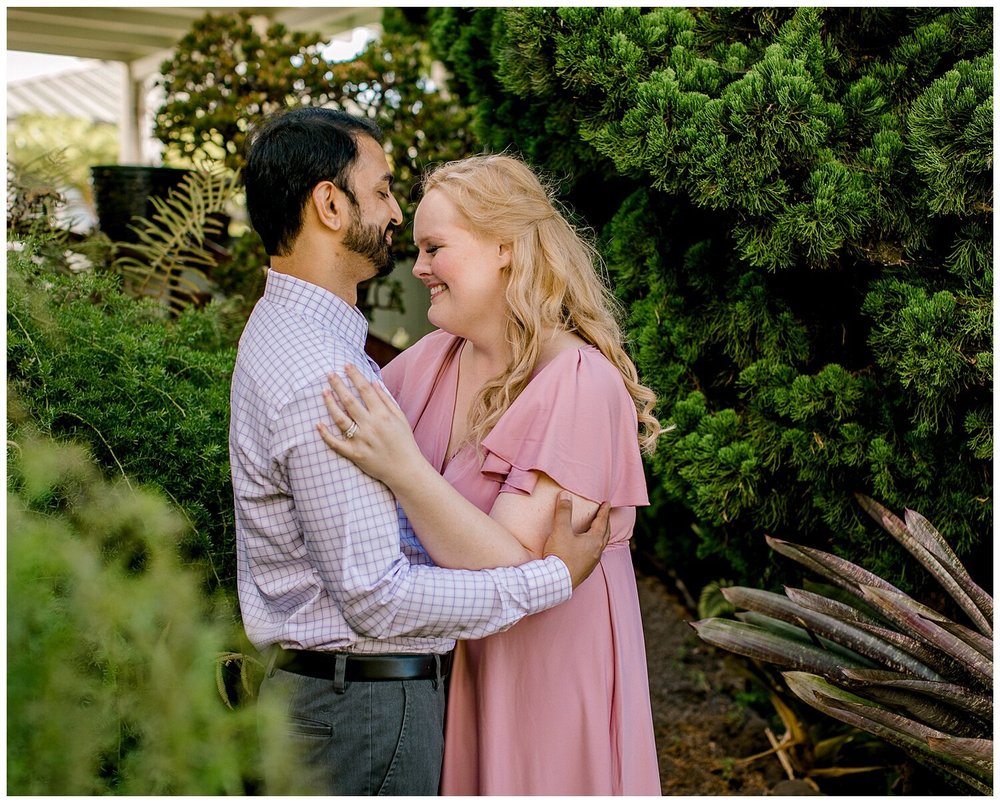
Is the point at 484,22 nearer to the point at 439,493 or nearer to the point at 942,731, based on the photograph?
the point at 439,493

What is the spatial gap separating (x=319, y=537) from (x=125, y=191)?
3.35 m

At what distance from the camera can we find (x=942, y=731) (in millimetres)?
2754

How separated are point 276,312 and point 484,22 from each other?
230 centimetres

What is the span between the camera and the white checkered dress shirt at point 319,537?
5.96ft

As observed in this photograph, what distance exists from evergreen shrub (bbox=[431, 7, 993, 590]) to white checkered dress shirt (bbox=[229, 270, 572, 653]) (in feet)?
4.62

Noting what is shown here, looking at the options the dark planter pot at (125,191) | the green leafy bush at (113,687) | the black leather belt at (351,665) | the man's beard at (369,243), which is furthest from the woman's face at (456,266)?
the dark planter pot at (125,191)

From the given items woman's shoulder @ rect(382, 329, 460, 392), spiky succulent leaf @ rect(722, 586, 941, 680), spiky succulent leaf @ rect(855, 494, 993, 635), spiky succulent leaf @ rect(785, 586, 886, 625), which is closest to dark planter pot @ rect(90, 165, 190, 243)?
woman's shoulder @ rect(382, 329, 460, 392)

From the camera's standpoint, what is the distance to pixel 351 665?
6.39ft

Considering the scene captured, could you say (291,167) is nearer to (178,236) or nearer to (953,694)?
(178,236)

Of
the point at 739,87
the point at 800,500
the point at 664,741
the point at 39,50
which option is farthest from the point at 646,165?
the point at 39,50

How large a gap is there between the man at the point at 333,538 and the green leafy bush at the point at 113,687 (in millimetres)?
705

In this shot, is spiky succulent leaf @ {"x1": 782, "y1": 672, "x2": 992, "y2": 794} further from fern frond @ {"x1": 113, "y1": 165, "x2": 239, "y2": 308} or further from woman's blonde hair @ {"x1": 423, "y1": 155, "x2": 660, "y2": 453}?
fern frond @ {"x1": 113, "y1": 165, "x2": 239, "y2": 308}

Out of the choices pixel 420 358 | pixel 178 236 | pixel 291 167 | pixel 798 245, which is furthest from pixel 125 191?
pixel 798 245

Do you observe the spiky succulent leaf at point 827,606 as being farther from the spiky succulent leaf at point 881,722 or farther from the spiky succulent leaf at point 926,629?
the spiky succulent leaf at point 881,722
